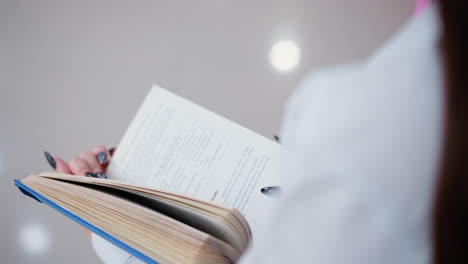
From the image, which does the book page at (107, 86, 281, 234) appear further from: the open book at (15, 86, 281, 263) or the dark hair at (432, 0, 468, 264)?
the dark hair at (432, 0, 468, 264)

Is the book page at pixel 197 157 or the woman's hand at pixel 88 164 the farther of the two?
the woman's hand at pixel 88 164

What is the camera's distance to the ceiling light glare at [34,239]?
3.22 feet

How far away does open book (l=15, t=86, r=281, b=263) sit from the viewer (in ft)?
1.13

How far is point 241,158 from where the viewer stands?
21.0 inches

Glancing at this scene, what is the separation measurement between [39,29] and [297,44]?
2.78 ft

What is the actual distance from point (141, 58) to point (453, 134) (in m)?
1.09

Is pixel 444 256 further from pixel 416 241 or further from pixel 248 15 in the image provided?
pixel 248 15

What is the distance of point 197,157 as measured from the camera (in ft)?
1.85

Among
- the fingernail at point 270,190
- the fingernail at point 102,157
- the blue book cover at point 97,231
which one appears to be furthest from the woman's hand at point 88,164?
the fingernail at point 270,190

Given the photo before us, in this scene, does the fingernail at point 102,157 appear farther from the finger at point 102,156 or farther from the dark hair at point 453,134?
the dark hair at point 453,134

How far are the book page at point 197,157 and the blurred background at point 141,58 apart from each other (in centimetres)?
48

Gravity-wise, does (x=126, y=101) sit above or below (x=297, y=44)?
below

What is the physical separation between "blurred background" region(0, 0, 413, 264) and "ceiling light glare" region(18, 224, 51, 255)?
0.03m

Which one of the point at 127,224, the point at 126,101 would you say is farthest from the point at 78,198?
the point at 126,101
